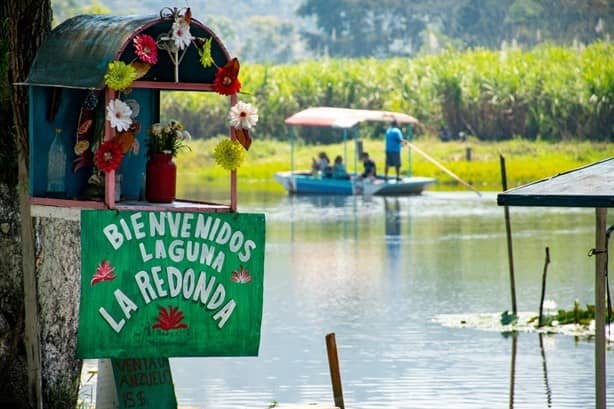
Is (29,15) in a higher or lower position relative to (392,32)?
lower

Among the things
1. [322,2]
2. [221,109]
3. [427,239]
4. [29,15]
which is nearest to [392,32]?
[322,2]

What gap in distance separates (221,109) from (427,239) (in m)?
26.2

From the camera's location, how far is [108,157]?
27.8ft

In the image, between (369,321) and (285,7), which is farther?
(285,7)

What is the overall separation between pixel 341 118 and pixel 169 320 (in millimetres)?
27075

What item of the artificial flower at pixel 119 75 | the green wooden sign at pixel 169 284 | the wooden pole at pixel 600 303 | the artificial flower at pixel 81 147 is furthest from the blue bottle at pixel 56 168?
the wooden pole at pixel 600 303

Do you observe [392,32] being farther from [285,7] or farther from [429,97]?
[285,7]

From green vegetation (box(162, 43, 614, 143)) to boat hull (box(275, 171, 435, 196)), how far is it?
11802mm

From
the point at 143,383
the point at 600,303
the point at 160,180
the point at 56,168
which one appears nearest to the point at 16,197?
the point at 56,168

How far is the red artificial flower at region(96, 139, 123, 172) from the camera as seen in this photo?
8469 millimetres

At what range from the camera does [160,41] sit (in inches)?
344

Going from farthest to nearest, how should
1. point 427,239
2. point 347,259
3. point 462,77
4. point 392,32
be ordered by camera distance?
point 392,32 → point 462,77 → point 427,239 → point 347,259

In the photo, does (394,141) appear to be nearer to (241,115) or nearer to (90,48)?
(241,115)

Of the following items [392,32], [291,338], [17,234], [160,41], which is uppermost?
[392,32]
